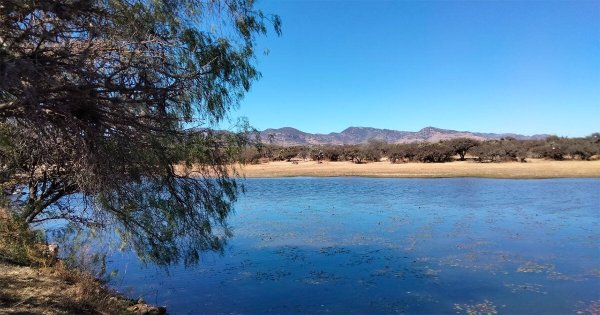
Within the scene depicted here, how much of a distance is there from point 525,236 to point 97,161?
1382 cm

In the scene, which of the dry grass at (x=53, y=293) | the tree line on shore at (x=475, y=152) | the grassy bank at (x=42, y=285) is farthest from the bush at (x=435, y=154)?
the dry grass at (x=53, y=293)

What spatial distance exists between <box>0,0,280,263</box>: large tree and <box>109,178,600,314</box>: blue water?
6.60 feet

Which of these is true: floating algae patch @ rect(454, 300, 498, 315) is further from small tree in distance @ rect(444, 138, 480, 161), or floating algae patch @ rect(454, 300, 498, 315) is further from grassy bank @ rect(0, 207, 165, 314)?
small tree in distance @ rect(444, 138, 480, 161)

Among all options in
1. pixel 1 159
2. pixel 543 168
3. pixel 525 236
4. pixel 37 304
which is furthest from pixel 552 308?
pixel 543 168

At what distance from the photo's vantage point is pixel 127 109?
5.01m

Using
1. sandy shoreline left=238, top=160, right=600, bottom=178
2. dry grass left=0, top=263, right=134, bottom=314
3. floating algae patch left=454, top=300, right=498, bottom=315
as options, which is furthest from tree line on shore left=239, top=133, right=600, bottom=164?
floating algae patch left=454, top=300, right=498, bottom=315

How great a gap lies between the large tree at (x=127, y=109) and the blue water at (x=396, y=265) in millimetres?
2011

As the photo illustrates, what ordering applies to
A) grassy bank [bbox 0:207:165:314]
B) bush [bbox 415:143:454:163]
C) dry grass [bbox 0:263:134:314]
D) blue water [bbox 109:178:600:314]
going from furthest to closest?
bush [bbox 415:143:454:163]
blue water [bbox 109:178:600:314]
grassy bank [bbox 0:207:165:314]
dry grass [bbox 0:263:134:314]

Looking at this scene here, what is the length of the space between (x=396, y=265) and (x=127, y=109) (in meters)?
8.86

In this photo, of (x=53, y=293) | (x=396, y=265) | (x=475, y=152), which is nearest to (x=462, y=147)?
(x=475, y=152)

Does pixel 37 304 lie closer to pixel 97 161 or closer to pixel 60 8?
pixel 97 161

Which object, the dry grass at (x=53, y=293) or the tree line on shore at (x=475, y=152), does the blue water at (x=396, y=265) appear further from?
the tree line on shore at (x=475, y=152)

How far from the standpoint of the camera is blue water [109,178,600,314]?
9.27 m

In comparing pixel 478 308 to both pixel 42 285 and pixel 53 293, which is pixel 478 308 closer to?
pixel 53 293
